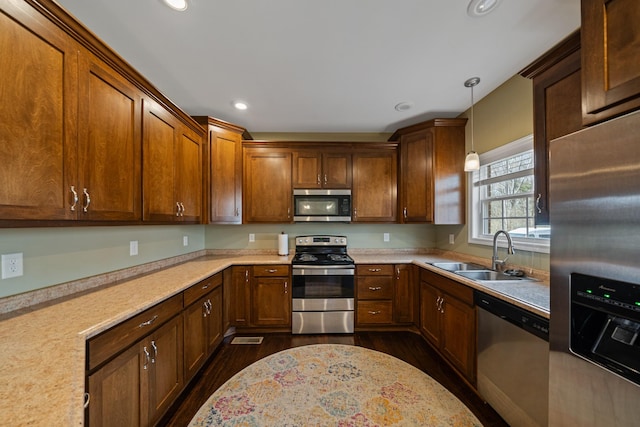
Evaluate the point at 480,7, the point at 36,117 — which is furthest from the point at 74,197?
the point at 480,7

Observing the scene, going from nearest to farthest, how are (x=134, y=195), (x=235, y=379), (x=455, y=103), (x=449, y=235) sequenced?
(x=134, y=195) → (x=235, y=379) → (x=455, y=103) → (x=449, y=235)

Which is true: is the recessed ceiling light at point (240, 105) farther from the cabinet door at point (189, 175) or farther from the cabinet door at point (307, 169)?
the cabinet door at point (307, 169)

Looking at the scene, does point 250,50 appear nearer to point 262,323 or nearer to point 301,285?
point 301,285

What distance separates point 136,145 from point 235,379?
6.80ft

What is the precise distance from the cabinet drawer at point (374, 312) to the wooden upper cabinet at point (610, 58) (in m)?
2.43

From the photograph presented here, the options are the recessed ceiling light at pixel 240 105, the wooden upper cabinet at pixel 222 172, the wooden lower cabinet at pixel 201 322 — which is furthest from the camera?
the wooden upper cabinet at pixel 222 172

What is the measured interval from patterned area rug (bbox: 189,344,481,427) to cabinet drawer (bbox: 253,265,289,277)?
34.0 inches

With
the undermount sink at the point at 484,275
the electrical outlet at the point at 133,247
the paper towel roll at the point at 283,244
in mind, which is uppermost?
the electrical outlet at the point at 133,247

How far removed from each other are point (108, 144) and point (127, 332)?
1106 mm

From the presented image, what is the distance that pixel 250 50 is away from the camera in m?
1.72

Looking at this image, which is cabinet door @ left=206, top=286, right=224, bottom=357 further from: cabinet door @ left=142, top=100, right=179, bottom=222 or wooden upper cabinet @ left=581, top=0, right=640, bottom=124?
wooden upper cabinet @ left=581, top=0, right=640, bottom=124

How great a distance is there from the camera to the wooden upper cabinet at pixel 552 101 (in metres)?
1.27

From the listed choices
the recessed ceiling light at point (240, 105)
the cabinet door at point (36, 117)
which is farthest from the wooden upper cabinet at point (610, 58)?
the recessed ceiling light at point (240, 105)

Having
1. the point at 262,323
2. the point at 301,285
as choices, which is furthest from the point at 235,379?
the point at 301,285
